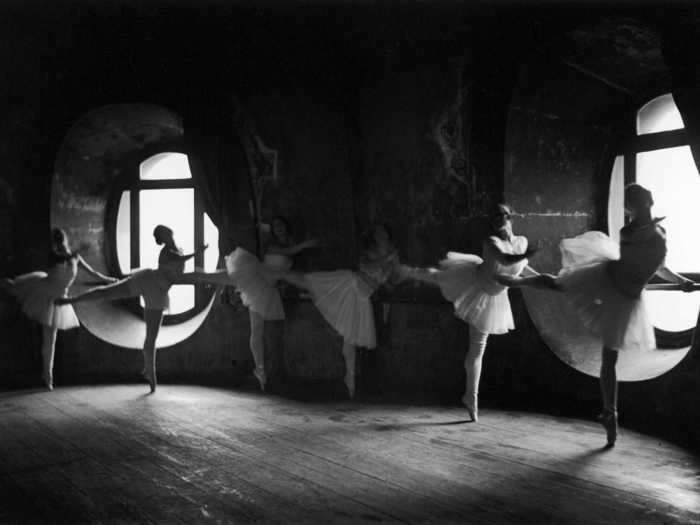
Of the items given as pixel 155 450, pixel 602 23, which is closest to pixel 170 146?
pixel 155 450

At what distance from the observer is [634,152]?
6559mm

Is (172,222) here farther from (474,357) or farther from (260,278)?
(474,357)

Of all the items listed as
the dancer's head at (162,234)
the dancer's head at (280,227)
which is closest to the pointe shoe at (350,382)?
→ the dancer's head at (280,227)

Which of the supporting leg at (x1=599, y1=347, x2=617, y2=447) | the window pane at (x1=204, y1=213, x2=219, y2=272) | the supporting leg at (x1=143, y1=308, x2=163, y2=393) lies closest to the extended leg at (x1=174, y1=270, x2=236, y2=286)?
the supporting leg at (x1=143, y1=308, x2=163, y2=393)

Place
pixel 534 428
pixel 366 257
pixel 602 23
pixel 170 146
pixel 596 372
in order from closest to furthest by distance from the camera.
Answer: pixel 602 23 → pixel 534 428 → pixel 596 372 → pixel 366 257 → pixel 170 146

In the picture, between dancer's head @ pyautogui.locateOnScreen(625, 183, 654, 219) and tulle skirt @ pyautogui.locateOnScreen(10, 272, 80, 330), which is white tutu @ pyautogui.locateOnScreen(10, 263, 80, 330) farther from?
dancer's head @ pyautogui.locateOnScreen(625, 183, 654, 219)

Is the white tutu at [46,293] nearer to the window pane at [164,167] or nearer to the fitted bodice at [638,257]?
the window pane at [164,167]

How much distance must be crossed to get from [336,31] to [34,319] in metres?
4.67

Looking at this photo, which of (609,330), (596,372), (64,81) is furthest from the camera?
(64,81)

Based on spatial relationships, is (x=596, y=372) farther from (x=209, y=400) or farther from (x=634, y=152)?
(x=209, y=400)

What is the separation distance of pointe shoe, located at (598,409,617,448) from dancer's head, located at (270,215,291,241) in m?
3.73

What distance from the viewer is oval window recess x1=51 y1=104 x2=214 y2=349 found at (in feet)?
27.2

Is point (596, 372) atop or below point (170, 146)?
below

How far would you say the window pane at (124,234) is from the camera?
30.4 feet
